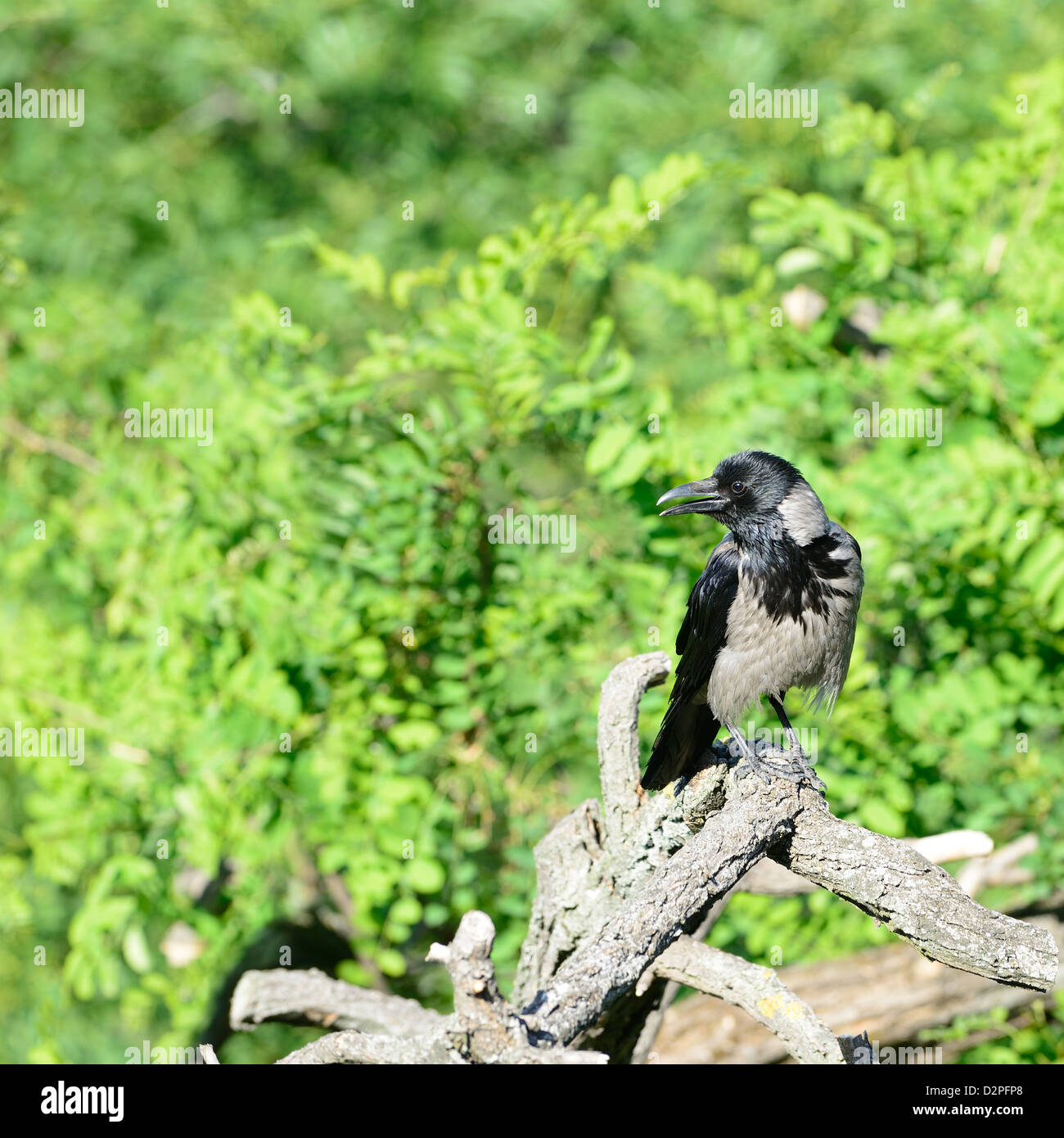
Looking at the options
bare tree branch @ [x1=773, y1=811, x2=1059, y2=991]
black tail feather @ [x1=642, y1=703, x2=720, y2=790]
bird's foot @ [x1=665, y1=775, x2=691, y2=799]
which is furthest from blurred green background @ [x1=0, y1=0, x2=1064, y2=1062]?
bare tree branch @ [x1=773, y1=811, x2=1059, y2=991]

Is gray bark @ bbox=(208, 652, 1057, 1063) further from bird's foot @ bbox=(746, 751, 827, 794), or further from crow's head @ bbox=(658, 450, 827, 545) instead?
crow's head @ bbox=(658, 450, 827, 545)

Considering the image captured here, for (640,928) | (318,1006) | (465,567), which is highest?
(465,567)

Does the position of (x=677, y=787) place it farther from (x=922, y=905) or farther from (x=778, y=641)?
(x=922, y=905)

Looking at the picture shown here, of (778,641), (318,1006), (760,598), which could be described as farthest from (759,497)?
(318,1006)

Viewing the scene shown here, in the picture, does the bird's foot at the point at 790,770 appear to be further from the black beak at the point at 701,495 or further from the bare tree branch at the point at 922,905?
the black beak at the point at 701,495

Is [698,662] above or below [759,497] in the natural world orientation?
below

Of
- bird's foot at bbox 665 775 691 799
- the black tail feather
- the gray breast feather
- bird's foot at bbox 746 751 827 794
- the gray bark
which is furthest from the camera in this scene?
the gray breast feather

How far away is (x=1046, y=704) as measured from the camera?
3.83 metres

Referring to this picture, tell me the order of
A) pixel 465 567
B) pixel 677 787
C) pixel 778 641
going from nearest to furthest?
pixel 677 787, pixel 778 641, pixel 465 567

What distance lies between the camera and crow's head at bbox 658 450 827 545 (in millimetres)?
3260

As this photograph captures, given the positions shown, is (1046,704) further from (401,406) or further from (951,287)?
(401,406)

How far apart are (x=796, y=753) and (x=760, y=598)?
0.45 m

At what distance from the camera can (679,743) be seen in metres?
3.11

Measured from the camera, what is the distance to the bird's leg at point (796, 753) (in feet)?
9.36
